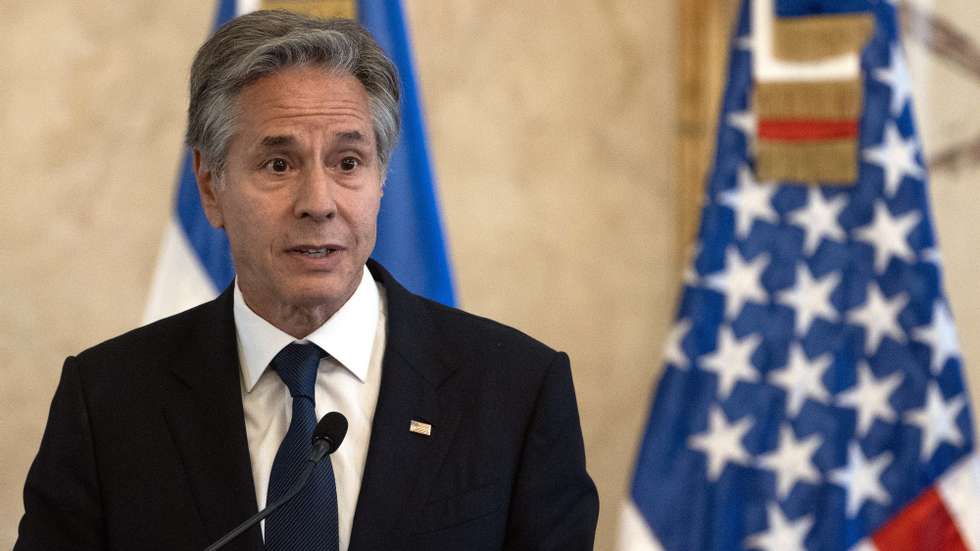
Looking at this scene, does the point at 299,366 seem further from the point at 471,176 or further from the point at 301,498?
the point at 471,176

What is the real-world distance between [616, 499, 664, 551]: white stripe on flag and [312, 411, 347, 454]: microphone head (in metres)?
2.14

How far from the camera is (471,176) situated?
13.6ft

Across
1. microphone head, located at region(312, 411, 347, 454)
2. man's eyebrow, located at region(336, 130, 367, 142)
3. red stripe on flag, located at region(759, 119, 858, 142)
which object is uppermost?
man's eyebrow, located at region(336, 130, 367, 142)

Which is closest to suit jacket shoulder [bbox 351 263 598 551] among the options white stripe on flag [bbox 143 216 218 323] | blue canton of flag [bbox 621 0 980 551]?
white stripe on flag [bbox 143 216 218 323]

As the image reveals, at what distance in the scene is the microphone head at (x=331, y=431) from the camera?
151 centimetres

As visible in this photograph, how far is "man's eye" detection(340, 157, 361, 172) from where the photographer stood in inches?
67.7

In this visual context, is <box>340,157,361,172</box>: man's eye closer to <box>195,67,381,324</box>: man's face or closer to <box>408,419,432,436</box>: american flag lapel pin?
<box>195,67,381,324</box>: man's face

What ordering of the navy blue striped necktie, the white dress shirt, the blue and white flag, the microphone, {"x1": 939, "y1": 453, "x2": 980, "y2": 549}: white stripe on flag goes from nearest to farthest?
1. the microphone
2. the navy blue striped necktie
3. the white dress shirt
4. the blue and white flag
5. {"x1": 939, "y1": 453, "x2": 980, "y2": 549}: white stripe on flag

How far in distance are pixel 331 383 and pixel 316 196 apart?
0.95 feet

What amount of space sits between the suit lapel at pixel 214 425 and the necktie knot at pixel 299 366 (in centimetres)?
8

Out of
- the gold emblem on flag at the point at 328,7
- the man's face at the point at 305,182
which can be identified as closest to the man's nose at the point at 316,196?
the man's face at the point at 305,182

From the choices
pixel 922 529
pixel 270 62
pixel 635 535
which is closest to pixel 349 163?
pixel 270 62

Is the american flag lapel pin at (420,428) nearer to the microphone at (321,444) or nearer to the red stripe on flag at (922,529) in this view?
the microphone at (321,444)

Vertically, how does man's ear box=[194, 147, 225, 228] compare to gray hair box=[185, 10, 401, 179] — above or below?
below
